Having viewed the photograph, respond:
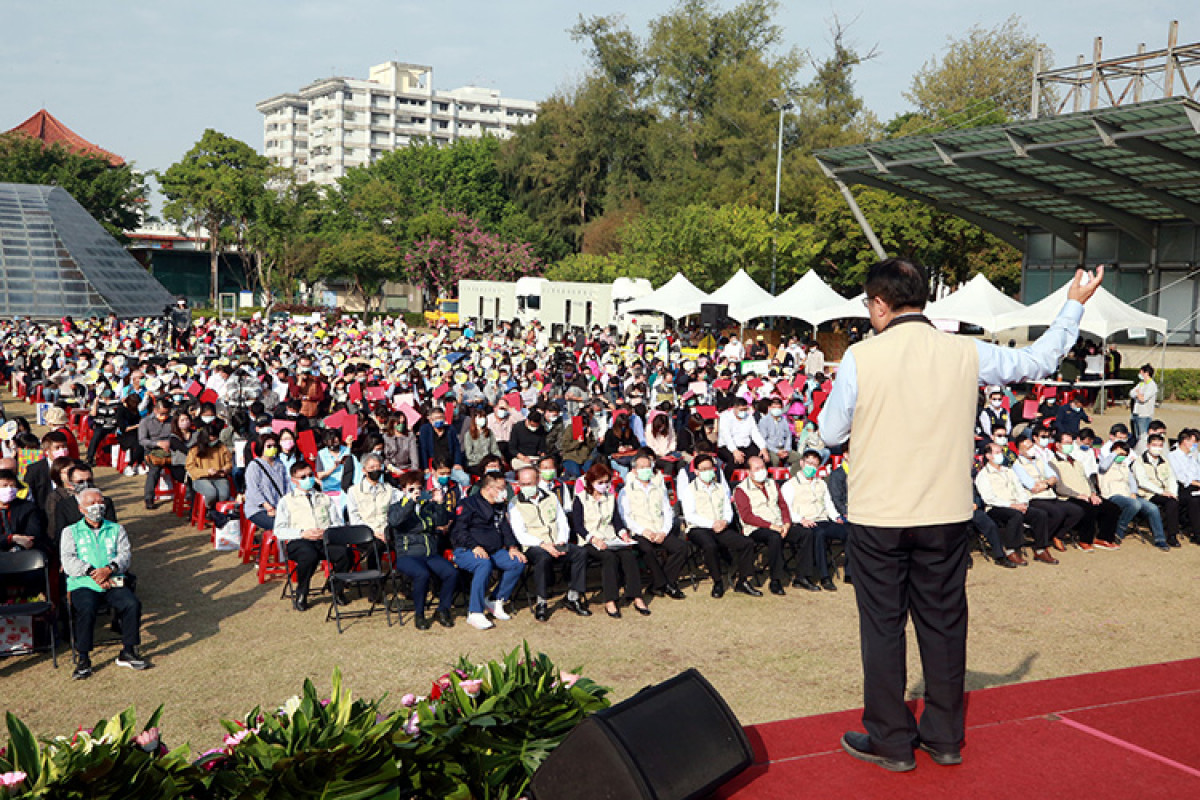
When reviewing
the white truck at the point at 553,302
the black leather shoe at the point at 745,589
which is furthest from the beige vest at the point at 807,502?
the white truck at the point at 553,302

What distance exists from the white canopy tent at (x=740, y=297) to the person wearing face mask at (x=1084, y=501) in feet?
58.1

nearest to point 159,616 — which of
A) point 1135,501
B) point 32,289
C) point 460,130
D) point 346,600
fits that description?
point 346,600

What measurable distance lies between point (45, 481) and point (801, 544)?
730 centimetres

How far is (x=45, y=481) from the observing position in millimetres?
9297

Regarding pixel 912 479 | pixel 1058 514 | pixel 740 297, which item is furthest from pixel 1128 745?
pixel 740 297

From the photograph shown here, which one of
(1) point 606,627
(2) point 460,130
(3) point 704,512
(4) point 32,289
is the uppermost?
(2) point 460,130

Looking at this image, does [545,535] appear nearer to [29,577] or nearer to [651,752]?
[29,577]

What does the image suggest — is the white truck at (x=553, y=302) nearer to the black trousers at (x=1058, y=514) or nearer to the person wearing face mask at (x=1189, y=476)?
the person wearing face mask at (x=1189, y=476)

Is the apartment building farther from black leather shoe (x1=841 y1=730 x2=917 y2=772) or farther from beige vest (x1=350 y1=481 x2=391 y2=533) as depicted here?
black leather shoe (x1=841 y1=730 x2=917 y2=772)

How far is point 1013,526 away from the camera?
10.9 meters

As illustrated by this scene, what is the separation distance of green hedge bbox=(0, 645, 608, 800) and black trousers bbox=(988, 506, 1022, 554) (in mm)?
7994

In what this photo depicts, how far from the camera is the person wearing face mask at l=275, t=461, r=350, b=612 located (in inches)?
338

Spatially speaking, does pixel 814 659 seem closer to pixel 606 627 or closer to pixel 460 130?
pixel 606 627

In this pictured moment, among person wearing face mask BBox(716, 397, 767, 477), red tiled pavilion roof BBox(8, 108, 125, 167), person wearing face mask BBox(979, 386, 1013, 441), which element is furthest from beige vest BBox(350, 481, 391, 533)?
red tiled pavilion roof BBox(8, 108, 125, 167)
